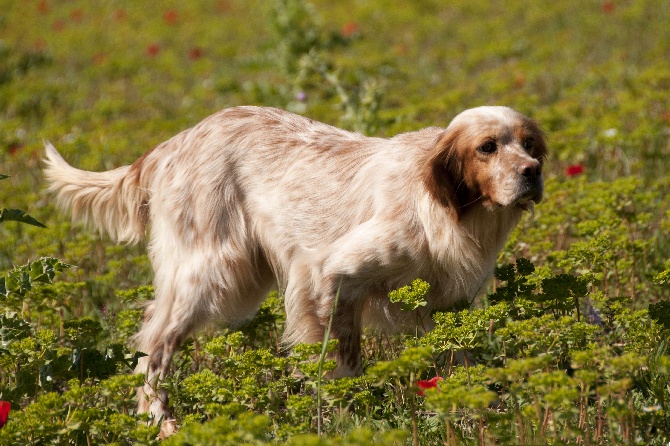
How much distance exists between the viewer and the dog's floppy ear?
11.5 feet

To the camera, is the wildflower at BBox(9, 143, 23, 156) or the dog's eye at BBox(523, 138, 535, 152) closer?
the dog's eye at BBox(523, 138, 535, 152)

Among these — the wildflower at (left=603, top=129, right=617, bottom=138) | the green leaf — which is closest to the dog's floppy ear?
the green leaf

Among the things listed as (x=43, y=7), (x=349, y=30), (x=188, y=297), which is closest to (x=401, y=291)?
(x=188, y=297)

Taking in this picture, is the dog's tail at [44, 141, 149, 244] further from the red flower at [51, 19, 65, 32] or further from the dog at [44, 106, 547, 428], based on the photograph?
the red flower at [51, 19, 65, 32]

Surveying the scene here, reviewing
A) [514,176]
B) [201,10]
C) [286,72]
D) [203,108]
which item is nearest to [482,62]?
[286,72]

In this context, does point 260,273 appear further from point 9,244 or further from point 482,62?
point 482,62

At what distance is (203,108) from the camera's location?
9.16 meters

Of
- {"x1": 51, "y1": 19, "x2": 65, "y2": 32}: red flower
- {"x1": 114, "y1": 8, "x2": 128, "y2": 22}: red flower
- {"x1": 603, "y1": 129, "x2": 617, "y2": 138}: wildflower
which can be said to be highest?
{"x1": 603, "y1": 129, "x2": 617, "y2": 138}: wildflower

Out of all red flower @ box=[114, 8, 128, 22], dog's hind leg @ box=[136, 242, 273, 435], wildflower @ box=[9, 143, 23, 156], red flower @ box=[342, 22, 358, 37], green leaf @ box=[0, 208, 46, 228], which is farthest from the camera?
red flower @ box=[114, 8, 128, 22]

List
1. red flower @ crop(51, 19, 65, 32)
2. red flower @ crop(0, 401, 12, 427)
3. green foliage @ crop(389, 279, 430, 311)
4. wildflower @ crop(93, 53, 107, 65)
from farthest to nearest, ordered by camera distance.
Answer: red flower @ crop(51, 19, 65, 32) < wildflower @ crop(93, 53, 107, 65) < green foliage @ crop(389, 279, 430, 311) < red flower @ crop(0, 401, 12, 427)

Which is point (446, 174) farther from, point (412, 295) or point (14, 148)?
point (14, 148)

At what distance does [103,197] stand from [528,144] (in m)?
2.16

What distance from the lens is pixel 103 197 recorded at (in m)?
4.61

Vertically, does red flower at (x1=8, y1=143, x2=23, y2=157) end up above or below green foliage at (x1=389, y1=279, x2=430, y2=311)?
below
